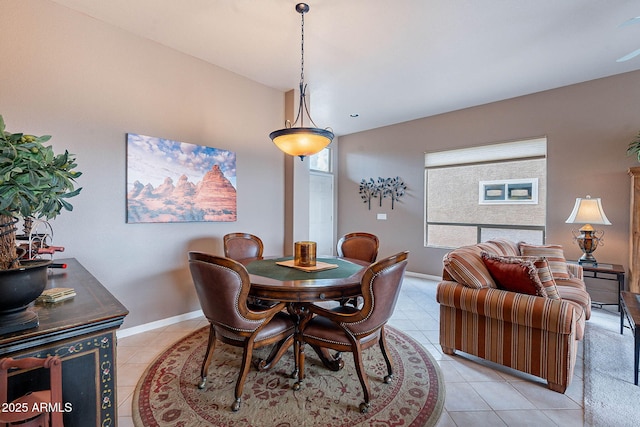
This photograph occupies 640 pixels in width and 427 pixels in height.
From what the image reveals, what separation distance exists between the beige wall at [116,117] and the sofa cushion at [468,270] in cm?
251

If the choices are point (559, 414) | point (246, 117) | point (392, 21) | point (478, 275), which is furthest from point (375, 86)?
point (559, 414)

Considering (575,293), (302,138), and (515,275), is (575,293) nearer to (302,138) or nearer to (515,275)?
(515,275)

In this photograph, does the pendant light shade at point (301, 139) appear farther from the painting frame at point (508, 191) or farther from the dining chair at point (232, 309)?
the painting frame at point (508, 191)

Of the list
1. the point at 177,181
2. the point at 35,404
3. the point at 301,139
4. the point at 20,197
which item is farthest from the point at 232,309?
the point at 177,181

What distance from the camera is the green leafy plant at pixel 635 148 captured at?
10.6 ft

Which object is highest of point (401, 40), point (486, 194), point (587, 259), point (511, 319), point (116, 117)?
point (401, 40)

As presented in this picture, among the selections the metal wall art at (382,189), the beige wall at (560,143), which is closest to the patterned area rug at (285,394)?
the beige wall at (560,143)

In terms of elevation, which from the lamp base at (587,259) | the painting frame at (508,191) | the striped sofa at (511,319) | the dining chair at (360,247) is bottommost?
the striped sofa at (511,319)

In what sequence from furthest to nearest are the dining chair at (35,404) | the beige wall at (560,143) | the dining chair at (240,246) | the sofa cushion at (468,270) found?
1. the beige wall at (560,143)
2. the dining chair at (240,246)
3. the sofa cushion at (468,270)
4. the dining chair at (35,404)

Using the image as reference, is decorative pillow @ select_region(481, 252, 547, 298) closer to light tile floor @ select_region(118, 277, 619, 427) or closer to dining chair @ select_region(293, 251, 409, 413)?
light tile floor @ select_region(118, 277, 619, 427)

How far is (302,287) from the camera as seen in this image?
184 cm

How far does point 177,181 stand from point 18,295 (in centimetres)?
224

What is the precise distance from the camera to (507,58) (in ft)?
10.6

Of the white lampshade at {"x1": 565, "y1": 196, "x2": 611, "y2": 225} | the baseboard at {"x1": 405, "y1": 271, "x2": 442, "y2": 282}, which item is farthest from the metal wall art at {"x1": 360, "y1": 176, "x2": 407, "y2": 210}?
the white lampshade at {"x1": 565, "y1": 196, "x2": 611, "y2": 225}
